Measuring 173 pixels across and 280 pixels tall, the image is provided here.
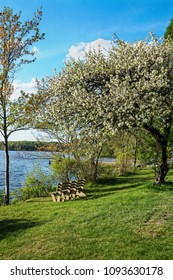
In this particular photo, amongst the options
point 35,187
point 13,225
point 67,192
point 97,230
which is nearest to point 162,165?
point 67,192

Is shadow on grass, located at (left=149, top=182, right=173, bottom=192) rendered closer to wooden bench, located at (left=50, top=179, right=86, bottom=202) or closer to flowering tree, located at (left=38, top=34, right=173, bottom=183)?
flowering tree, located at (left=38, top=34, right=173, bottom=183)

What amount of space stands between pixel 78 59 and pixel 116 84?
3586 mm

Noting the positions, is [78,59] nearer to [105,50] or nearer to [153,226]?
[105,50]

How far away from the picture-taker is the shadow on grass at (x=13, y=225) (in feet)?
33.2

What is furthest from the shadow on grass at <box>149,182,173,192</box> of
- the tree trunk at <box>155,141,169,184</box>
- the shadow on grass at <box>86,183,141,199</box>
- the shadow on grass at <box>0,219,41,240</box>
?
the shadow on grass at <box>0,219,41,240</box>

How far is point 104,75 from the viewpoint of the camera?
46.1 feet

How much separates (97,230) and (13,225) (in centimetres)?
358

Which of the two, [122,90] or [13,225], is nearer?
[13,225]

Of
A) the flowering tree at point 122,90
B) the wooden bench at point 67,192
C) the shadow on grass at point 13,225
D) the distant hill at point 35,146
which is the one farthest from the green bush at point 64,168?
the shadow on grass at point 13,225

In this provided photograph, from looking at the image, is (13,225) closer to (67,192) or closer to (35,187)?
(67,192)

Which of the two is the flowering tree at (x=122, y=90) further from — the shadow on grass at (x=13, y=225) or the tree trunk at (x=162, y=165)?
the shadow on grass at (x=13, y=225)

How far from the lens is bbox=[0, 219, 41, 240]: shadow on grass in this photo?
10.1 metres

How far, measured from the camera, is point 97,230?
9086mm
